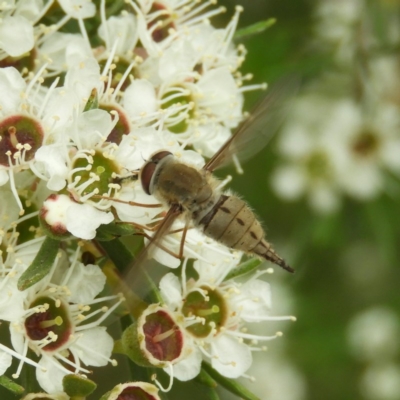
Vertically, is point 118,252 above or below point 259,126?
below

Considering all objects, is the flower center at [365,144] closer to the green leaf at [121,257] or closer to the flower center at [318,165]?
the flower center at [318,165]

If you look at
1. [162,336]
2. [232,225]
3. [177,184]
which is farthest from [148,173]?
[162,336]

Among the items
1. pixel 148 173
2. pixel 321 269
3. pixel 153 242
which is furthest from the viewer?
pixel 321 269

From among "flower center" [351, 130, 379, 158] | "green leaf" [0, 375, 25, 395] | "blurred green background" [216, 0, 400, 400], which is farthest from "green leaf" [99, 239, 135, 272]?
"flower center" [351, 130, 379, 158]

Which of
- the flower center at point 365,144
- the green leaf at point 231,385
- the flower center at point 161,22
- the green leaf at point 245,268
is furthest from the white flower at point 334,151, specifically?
the green leaf at point 231,385

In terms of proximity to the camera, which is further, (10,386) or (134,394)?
(134,394)

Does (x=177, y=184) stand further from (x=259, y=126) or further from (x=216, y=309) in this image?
(x=216, y=309)

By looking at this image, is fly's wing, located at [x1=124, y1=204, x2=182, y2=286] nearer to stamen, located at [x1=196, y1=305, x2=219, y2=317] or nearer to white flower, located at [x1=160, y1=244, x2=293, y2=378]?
white flower, located at [x1=160, y1=244, x2=293, y2=378]
